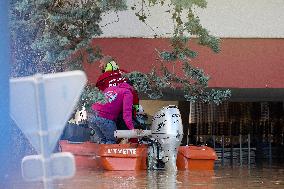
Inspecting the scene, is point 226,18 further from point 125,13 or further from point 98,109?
point 98,109

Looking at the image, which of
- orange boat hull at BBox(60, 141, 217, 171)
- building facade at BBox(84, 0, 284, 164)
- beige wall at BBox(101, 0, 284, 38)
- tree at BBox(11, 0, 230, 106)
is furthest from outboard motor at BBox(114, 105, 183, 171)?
beige wall at BBox(101, 0, 284, 38)

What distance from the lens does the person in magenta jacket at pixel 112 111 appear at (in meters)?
7.88

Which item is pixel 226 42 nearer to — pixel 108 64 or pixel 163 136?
pixel 108 64

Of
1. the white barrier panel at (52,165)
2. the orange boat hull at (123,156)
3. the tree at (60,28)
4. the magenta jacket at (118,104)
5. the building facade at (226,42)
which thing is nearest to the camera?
the white barrier panel at (52,165)

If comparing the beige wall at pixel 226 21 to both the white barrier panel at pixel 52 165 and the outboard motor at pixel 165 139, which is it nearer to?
the outboard motor at pixel 165 139

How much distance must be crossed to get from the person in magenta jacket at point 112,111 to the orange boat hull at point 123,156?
21 centimetres

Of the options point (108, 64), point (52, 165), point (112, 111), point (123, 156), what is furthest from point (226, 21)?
point (52, 165)

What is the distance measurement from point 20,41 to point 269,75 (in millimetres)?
4596

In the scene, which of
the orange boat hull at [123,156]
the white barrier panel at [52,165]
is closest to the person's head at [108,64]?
the orange boat hull at [123,156]

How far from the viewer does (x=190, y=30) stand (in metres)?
8.02

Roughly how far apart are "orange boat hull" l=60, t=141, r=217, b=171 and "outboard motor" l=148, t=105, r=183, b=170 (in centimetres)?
13

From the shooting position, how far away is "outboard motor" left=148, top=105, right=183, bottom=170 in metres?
7.68

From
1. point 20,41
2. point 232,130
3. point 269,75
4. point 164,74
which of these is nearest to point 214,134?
point 232,130

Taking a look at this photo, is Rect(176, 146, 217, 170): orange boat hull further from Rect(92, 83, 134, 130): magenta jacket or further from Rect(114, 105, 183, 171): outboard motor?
Rect(92, 83, 134, 130): magenta jacket
